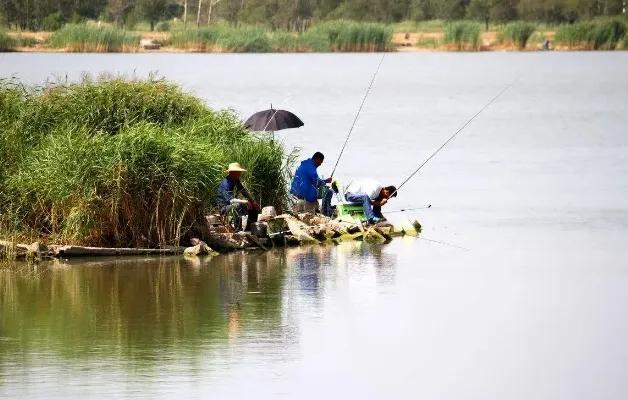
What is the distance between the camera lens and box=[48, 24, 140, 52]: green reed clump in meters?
72.4

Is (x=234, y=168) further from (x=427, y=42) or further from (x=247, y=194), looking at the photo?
(x=427, y=42)

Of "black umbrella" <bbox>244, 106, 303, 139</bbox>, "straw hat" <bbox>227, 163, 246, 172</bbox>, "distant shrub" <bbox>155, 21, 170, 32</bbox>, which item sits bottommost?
"straw hat" <bbox>227, 163, 246, 172</bbox>

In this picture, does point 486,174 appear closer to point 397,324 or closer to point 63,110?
point 63,110

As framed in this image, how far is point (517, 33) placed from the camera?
79750 millimetres

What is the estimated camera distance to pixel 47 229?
58.9 ft

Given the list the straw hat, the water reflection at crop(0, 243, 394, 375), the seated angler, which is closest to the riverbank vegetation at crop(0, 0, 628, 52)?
the seated angler

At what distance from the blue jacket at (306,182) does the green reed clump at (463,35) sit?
189ft

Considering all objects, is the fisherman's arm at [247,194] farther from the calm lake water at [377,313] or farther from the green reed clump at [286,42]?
the green reed clump at [286,42]

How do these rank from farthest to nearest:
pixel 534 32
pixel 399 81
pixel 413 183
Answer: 1. pixel 534 32
2. pixel 399 81
3. pixel 413 183

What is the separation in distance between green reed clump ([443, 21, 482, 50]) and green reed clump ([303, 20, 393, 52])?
2583mm

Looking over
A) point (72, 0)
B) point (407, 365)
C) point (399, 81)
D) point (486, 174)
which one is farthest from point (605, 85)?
point (407, 365)

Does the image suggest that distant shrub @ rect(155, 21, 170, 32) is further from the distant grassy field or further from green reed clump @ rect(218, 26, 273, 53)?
green reed clump @ rect(218, 26, 273, 53)

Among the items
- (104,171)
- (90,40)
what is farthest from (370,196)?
(90,40)

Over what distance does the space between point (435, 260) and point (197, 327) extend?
15.3 ft
